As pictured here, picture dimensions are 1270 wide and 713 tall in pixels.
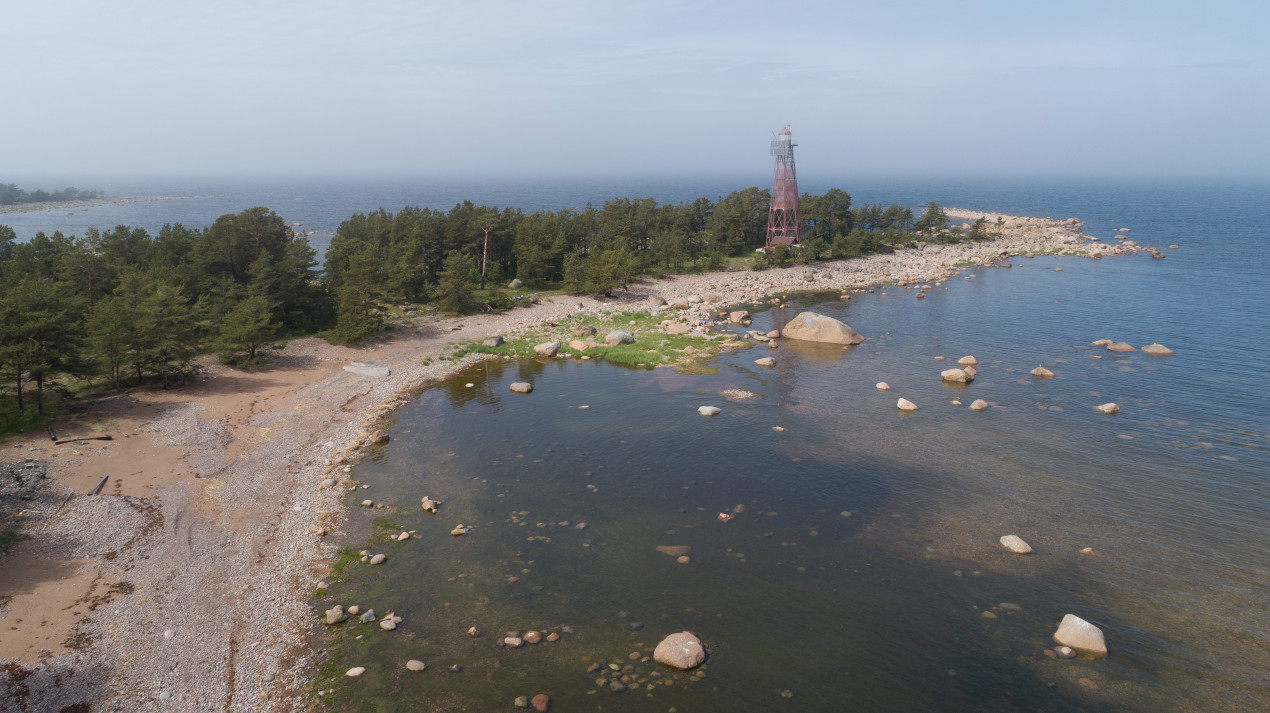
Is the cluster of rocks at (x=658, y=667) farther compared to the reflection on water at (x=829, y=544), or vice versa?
the reflection on water at (x=829, y=544)

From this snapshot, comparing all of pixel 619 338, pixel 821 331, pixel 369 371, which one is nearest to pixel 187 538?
pixel 369 371

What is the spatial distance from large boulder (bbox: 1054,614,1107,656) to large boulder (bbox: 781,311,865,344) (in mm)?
32316

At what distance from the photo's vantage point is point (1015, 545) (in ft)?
75.0

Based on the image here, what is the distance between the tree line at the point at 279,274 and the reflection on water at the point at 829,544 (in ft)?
51.9

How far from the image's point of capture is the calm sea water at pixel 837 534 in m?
17.3

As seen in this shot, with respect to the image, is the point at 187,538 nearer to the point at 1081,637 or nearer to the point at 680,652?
the point at 680,652

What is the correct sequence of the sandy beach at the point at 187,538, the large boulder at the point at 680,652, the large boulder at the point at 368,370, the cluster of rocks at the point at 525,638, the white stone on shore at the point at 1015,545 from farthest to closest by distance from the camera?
the large boulder at the point at 368,370 → the white stone on shore at the point at 1015,545 → the cluster of rocks at the point at 525,638 → the large boulder at the point at 680,652 → the sandy beach at the point at 187,538

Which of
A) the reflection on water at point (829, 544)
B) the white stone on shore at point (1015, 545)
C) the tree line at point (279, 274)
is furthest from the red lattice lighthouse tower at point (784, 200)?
the white stone on shore at point (1015, 545)

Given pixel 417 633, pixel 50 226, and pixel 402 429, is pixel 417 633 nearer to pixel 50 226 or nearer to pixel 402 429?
pixel 402 429

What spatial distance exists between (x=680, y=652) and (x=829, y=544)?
8.51 metres

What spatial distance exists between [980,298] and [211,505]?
6809 centimetres

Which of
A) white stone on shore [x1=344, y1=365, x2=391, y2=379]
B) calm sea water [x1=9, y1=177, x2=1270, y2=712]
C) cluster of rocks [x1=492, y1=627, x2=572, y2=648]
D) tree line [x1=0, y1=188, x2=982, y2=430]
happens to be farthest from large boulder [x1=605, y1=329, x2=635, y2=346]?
cluster of rocks [x1=492, y1=627, x2=572, y2=648]

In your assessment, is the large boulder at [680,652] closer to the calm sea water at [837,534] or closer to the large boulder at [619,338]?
the calm sea water at [837,534]

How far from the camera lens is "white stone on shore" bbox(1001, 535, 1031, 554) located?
22703 millimetres
